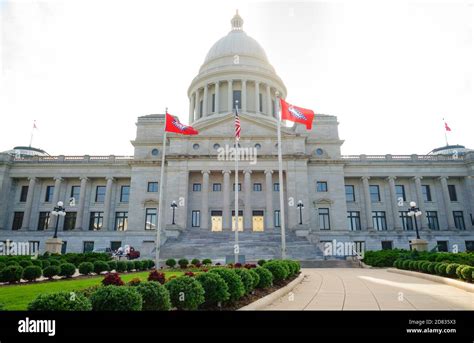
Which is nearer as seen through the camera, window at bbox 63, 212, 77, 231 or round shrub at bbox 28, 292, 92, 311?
round shrub at bbox 28, 292, 92, 311

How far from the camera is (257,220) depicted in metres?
43.4

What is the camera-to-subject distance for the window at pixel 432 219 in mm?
45781

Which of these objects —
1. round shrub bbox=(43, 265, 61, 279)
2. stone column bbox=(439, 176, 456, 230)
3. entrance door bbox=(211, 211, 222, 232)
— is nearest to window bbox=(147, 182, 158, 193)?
entrance door bbox=(211, 211, 222, 232)

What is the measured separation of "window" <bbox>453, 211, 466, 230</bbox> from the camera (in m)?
45.7

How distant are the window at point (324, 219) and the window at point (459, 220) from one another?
1992 cm

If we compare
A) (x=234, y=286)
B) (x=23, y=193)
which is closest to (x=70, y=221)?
(x=23, y=193)

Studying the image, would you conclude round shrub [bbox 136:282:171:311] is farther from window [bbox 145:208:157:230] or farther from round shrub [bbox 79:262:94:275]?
window [bbox 145:208:157:230]

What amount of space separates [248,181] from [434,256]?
2565 centimetres

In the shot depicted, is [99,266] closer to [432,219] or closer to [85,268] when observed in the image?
[85,268]

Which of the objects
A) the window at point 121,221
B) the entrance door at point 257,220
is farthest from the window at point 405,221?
the window at point 121,221

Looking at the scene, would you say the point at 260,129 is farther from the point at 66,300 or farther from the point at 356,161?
the point at 66,300

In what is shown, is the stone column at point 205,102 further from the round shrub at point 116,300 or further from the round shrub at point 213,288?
the round shrub at point 116,300

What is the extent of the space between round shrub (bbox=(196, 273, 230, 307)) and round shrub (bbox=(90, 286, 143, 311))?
8.51 feet
